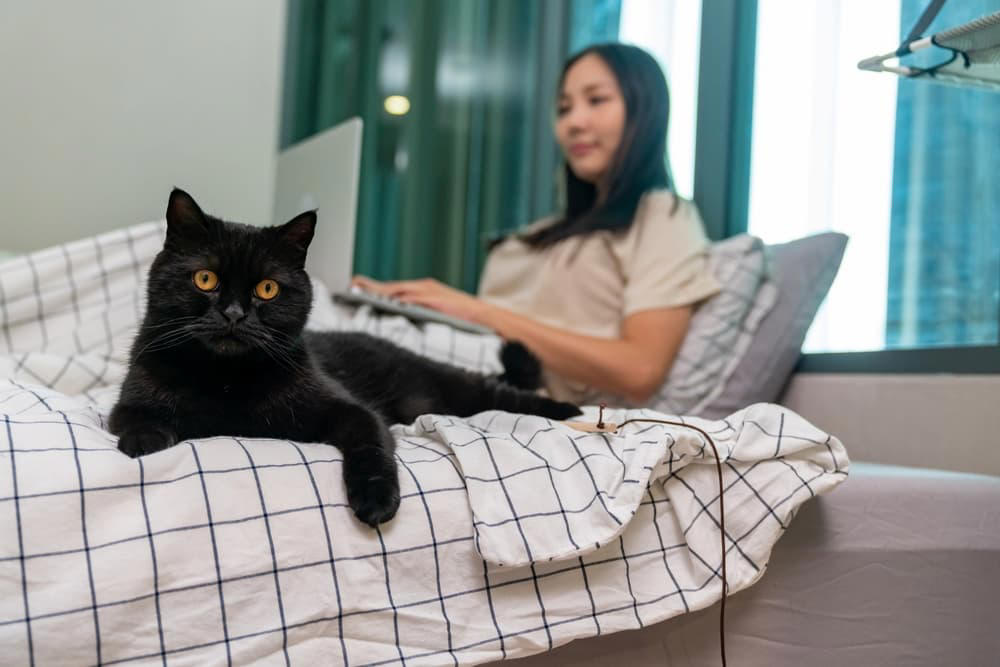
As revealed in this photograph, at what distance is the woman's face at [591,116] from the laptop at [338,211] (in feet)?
1.82

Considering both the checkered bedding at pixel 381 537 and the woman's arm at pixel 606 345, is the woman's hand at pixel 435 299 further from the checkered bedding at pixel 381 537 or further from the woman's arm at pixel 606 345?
the checkered bedding at pixel 381 537

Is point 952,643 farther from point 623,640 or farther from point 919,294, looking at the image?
point 919,294

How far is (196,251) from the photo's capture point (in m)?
0.86

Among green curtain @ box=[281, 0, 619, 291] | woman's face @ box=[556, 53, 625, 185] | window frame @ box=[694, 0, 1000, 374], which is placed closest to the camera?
woman's face @ box=[556, 53, 625, 185]

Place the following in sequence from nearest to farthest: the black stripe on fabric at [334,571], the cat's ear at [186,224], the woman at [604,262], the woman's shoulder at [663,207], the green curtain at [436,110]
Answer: the black stripe on fabric at [334,571] → the cat's ear at [186,224] → the woman at [604,262] → the woman's shoulder at [663,207] → the green curtain at [436,110]

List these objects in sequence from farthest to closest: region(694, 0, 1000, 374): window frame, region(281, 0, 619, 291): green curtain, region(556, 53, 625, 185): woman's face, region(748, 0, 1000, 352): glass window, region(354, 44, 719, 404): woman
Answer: region(281, 0, 619, 291): green curtain < region(694, 0, 1000, 374): window frame < region(556, 53, 625, 185): woman's face < region(354, 44, 719, 404): woman < region(748, 0, 1000, 352): glass window

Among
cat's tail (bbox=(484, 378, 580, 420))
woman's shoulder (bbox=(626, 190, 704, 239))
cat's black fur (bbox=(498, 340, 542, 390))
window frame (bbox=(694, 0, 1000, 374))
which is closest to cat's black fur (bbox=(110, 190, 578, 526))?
cat's tail (bbox=(484, 378, 580, 420))

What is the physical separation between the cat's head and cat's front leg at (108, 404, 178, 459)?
0.25 feet

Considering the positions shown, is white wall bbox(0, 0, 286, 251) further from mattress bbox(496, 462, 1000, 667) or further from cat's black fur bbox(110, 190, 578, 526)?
mattress bbox(496, 462, 1000, 667)

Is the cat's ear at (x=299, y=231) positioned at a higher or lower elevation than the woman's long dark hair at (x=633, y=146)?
lower

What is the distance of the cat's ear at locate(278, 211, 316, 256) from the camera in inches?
35.6

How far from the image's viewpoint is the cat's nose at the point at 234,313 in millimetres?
824

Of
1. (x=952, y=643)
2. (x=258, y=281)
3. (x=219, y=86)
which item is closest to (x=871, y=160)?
(x=952, y=643)

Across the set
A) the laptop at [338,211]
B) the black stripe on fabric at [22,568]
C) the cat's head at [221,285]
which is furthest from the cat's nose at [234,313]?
the laptop at [338,211]
